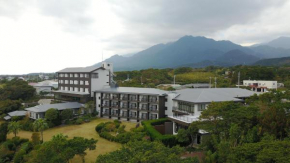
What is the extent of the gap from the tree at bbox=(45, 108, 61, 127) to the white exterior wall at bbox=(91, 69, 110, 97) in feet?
34.9

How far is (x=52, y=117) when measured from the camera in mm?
33375

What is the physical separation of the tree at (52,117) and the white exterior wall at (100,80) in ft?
34.9

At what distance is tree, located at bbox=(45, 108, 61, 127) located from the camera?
33.2 meters

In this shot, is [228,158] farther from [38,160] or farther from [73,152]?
[38,160]

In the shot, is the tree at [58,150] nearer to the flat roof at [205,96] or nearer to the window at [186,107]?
the window at [186,107]

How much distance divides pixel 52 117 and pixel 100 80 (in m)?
14.2

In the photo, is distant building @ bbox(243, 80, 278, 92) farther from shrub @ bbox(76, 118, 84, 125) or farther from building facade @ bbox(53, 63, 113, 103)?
shrub @ bbox(76, 118, 84, 125)

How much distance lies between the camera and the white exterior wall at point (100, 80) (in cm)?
4397

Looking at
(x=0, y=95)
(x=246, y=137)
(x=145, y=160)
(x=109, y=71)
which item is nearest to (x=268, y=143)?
(x=246, y=137)

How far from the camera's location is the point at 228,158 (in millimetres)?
13172

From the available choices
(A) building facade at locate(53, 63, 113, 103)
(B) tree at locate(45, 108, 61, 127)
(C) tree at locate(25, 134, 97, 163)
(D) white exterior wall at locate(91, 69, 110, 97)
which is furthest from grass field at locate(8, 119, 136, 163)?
(D) white exterior wall at locate(91, 69, 110, 97)

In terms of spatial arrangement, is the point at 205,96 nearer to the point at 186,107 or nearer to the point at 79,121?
the point at 186,107

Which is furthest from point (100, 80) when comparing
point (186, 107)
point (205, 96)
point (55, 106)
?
point (205, 96)

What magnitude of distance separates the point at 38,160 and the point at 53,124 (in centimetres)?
1923
